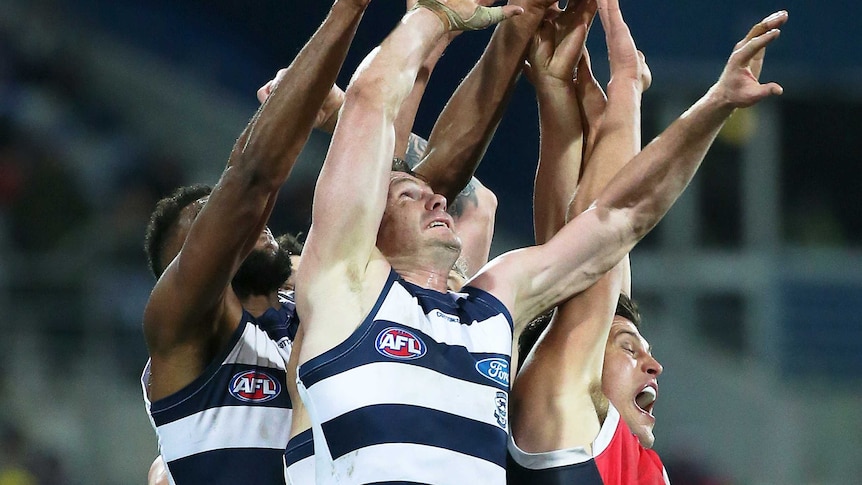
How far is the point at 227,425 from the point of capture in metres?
3.28

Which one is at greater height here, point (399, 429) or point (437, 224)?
point (437, 224)

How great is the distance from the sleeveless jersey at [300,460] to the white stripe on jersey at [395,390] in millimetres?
198

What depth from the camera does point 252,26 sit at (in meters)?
9.04

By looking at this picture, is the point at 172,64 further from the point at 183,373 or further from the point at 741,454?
the point at 183,373

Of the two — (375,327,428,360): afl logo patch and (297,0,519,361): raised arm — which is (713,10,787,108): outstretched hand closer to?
(297,0,519,361): raised arm

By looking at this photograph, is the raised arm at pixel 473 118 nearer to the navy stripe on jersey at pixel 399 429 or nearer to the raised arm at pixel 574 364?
the raised arm at pixel 574 364

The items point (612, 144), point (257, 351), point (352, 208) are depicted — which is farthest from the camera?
point (612, 144)

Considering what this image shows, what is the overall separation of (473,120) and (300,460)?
1.29m

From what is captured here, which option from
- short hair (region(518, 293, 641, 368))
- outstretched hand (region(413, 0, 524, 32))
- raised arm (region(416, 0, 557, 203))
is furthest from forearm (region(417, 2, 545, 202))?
outstretched hand (region(413, 0, 524, 32))

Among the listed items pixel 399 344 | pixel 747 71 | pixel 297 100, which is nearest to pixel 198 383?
pixel 399 344

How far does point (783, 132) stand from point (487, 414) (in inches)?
309

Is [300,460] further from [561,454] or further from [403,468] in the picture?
[561,454]

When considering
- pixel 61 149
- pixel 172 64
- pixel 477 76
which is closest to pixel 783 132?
pixel 172 64

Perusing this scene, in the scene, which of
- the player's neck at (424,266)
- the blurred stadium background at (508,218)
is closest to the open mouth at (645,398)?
the player's neck at (424,266)
